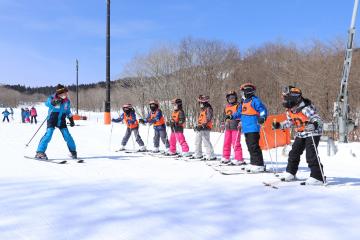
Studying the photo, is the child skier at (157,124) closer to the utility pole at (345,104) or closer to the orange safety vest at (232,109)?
the orange safety vest at (232,109)

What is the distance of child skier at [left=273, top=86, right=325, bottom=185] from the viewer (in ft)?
18.3

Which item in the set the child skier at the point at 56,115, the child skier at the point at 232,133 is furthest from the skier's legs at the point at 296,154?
the child skier at the point at 56,115

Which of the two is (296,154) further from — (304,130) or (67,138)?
(67,138)

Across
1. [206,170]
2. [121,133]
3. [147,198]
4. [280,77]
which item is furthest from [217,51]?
[147,198]

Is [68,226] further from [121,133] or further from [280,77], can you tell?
[280,77]

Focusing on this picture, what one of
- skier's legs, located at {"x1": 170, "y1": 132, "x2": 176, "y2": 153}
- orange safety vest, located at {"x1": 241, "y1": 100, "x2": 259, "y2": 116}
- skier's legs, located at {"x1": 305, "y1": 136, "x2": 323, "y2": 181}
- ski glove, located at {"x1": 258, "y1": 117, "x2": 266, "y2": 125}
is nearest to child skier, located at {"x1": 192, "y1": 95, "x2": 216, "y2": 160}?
skier's legs, located at {"x1": 170, "y1": 132, "x2": 176, "y2": 153}

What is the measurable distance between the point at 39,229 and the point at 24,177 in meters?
2.94

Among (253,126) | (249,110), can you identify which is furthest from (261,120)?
(249,110)

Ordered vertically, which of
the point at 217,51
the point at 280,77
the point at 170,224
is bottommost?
the point at 170,224

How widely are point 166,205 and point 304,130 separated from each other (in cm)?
279

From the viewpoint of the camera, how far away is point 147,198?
180 inches

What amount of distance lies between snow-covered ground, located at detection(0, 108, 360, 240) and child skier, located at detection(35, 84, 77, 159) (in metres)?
1.15

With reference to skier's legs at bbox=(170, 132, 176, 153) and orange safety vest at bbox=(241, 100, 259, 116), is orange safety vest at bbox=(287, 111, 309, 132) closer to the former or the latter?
orange safety vest at bbox=(241, 100, 259, 116)

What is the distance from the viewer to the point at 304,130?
5.75 m
